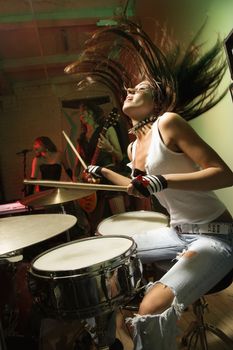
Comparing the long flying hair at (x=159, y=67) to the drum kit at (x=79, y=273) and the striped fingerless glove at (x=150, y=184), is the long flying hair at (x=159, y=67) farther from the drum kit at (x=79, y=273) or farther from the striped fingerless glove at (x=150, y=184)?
the drum kit at (x=79, y=273)

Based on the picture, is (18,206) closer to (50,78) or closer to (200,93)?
(200,93)

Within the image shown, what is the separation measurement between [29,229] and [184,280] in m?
0.67

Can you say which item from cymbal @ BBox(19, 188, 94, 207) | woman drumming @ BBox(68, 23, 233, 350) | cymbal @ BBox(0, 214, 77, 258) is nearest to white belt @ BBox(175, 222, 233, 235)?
woman drumming @ BBox(68, 23, 233, 350)

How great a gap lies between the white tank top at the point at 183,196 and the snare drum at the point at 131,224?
0.92 feet

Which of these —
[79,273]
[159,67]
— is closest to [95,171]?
[159,67]

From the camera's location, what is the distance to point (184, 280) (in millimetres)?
1038

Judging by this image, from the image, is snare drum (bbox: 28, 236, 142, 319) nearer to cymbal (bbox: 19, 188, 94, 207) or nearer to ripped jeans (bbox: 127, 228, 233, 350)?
ripped jeans (bbox: 127, 228, 233, 350)

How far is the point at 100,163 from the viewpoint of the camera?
11.5ft

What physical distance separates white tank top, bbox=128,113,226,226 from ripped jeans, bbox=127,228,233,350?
83 mm

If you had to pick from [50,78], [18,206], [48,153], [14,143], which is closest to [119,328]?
[18,206]

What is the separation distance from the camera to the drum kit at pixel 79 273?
0.97 meters

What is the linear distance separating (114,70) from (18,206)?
1.55m

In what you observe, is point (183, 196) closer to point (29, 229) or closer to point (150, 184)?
point (150, 184)

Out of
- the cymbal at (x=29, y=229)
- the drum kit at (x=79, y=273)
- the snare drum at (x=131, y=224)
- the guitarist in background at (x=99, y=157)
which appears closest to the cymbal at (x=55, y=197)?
the snare drum at (x=131, y=224)
